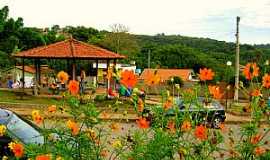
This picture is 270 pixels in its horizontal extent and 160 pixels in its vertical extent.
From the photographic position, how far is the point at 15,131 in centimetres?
835

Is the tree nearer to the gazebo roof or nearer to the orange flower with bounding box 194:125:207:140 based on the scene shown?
the gazebo roof

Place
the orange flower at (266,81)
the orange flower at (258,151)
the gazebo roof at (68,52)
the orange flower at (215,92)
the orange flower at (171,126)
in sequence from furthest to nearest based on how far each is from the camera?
1. the gazebo roof at (68,52)
2. the orange flower at (215,92)
3. the orange flower at (171,126)
4. the orange flower at (266,81)
5. the orange flower at (258,151)

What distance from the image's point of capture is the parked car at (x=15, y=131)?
7785 millimetres

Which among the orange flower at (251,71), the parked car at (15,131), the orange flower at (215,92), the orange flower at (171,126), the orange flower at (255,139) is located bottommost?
the parked car at (15,131)

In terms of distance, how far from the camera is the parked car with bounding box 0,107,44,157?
779 centimetres

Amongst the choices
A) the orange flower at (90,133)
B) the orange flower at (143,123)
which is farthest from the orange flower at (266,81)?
the orange flower at (90,133)

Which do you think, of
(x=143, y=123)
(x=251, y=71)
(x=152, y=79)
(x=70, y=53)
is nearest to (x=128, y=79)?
(x=152, y=79)

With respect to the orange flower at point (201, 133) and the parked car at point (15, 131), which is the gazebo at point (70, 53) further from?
the orange flower at point (201, 133)

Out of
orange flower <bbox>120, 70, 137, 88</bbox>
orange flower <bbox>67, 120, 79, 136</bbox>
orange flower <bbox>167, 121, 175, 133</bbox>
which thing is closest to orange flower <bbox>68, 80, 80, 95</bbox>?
orange flower <bbox>67, 120, 79, 136</bbox>

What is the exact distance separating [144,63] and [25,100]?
45636 mm

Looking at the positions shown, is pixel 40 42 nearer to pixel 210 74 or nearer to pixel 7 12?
pixel 7 12

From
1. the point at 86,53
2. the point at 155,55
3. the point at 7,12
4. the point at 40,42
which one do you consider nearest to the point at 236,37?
the point at 86,53

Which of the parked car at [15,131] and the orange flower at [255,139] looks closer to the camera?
the orange flower at [255,139]

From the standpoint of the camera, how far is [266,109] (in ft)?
13.1
